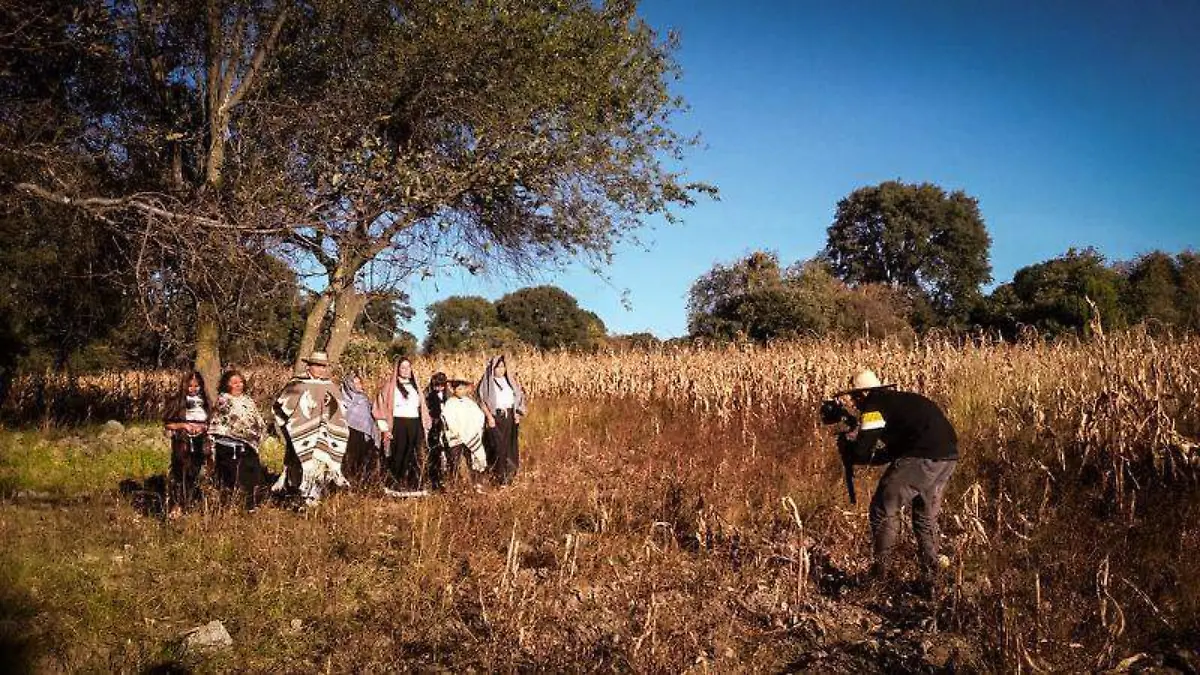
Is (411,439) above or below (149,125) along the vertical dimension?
below

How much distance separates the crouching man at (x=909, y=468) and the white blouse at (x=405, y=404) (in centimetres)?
576

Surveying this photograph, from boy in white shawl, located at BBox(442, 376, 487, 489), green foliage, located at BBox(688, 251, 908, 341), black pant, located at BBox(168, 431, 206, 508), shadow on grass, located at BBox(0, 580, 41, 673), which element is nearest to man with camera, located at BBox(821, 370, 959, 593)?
boy in white shawl, located at BBox(442, 376, 487, 489)

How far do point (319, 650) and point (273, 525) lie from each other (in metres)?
2.36

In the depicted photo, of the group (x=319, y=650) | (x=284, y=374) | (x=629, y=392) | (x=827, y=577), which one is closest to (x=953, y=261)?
(x=629, y=392)

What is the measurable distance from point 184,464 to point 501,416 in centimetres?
371

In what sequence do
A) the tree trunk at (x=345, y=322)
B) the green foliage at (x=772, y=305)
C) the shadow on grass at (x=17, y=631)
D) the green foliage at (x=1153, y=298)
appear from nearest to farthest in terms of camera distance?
1. the shadow on grass at (x=17, y=631)
2. the tree trunk at (x=345, y=322)
3. the green foliage at (x=1153, y=298)
4. the green foliage at (x=772, y=305)

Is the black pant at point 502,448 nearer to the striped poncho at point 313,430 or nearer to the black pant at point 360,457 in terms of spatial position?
the black pant at point 360,457

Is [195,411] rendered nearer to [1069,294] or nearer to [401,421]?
[401,421]

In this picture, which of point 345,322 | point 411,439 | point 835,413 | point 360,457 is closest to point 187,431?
point 360,457

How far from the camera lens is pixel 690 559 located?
6.48 m

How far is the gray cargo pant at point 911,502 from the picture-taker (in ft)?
19.1

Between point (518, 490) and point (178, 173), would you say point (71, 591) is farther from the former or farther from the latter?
point (178, 173)

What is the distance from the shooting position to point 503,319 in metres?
73.4

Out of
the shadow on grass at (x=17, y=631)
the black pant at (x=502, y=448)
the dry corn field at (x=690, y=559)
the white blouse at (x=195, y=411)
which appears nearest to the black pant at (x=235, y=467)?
the white blouse at (x=195, y=411)
